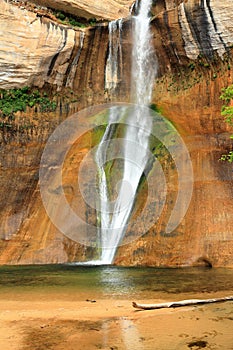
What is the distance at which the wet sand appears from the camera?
21.9 ft

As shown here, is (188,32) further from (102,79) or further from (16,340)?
(16,340)

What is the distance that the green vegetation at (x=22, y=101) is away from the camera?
87.9ft

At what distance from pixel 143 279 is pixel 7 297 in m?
4.66

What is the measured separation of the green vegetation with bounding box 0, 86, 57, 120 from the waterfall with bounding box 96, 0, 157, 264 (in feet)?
14.8

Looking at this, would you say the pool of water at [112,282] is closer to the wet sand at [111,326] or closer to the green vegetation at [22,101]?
the wet sand at [111,326]

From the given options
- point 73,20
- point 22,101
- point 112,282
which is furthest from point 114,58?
point 112,282

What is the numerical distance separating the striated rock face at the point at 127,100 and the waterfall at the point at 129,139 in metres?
0.58

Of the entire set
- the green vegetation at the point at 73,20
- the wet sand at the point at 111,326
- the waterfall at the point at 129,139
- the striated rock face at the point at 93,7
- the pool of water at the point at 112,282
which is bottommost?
the pool of water at the point at 112,282

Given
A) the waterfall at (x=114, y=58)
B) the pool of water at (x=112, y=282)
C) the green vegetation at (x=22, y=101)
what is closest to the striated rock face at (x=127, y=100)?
the waterfall at (x=114, y=58)

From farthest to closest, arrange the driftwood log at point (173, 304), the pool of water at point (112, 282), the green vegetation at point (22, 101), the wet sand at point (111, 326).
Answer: the green vegetation at point (22, 101) → the pool of water at point (112, 282) → the driftwood log at point (173, 304) → the wet sand at point (111, 326)

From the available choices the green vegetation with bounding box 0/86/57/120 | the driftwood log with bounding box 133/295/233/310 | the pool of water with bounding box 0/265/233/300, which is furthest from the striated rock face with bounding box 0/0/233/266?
the driftwood log with bounding box 133/295/233/310

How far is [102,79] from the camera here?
2903cm

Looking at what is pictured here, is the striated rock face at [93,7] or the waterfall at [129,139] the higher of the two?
the striated rock face at [93,7]

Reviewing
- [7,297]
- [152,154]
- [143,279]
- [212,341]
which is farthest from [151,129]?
[212,341]
